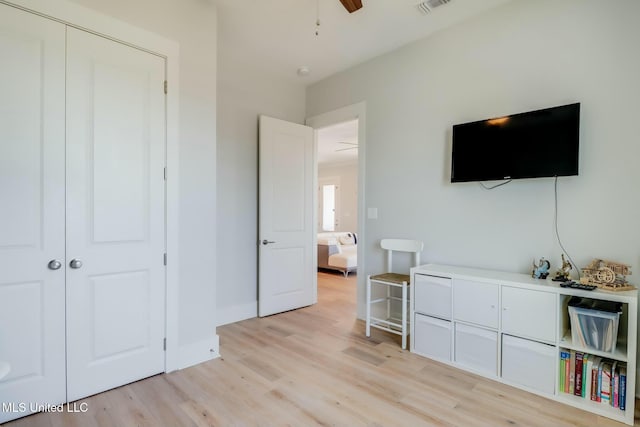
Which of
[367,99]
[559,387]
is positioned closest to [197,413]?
[559,387]

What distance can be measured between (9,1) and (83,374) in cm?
221

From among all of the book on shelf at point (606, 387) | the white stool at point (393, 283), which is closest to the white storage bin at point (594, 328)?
Answer: the book on shelf at point (606, 387)

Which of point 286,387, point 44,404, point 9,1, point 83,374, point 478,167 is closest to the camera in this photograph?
point 9,1

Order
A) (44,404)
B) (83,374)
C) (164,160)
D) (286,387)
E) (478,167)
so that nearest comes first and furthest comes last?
(44,404) → (83,374) → (286,387) → (164,160) → (478,167)

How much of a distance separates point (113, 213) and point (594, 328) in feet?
10.3

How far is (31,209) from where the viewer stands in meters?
1.88

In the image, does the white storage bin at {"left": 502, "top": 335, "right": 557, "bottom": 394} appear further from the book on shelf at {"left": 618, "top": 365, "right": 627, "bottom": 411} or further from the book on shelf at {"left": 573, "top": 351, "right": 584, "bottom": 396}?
the book on shelf at {"left": 618, "top": 365, "right": 627, "bottom": 411}

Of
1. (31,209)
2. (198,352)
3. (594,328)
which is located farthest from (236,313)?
(594,328)

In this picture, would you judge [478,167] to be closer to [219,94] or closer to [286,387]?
[286,387]

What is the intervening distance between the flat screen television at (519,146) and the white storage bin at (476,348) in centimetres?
120

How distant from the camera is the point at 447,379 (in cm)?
235

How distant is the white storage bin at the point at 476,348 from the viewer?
235cm

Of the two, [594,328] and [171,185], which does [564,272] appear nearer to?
[594,328]

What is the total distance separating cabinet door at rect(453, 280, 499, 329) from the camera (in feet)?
7.68
